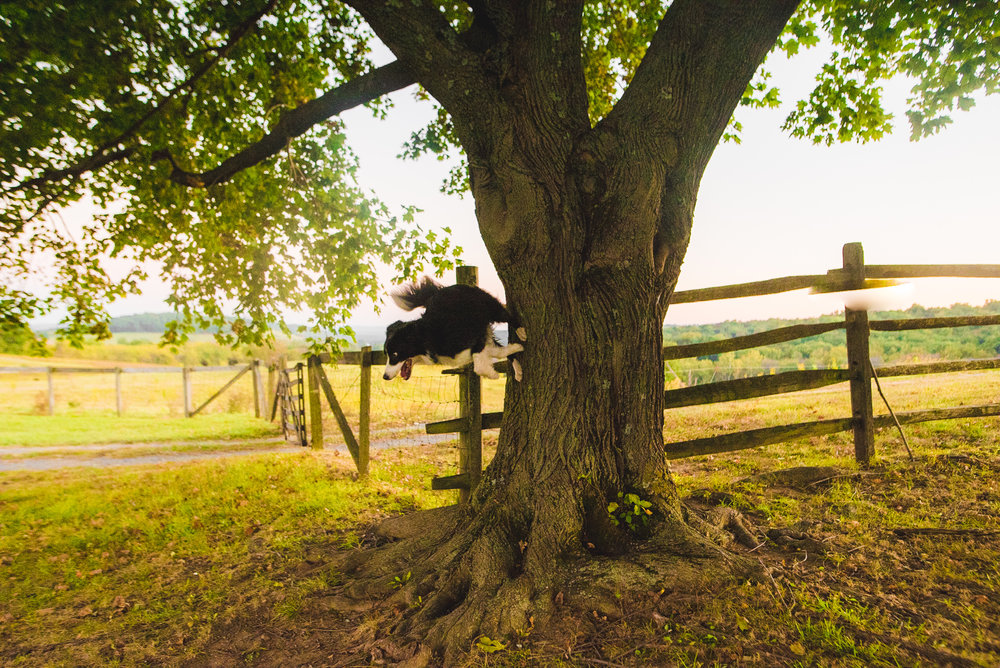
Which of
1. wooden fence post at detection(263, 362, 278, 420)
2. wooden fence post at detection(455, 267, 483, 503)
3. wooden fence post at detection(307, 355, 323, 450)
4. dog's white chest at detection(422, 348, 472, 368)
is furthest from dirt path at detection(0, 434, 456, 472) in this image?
dog's white chest at detection(422, 348, 472, 368)

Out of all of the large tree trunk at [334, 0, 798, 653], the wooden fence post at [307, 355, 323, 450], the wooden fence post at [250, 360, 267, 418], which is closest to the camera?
the large tree trunk at [334, 0, 798, 653]

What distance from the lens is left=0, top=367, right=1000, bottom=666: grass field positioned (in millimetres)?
2498

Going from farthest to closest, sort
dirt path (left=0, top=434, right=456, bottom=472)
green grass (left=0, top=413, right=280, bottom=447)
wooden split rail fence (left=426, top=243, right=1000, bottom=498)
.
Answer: green grass (left=0, top=413, right=280, bottom=447) → dirt path (left=0, top=434, right=456, bottom=472) → wooden split rail fence (left=426, top=243, right=1000, bottom=498)

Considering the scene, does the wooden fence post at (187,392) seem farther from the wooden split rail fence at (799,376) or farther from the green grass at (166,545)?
the wooden split rail fence at (799,376)

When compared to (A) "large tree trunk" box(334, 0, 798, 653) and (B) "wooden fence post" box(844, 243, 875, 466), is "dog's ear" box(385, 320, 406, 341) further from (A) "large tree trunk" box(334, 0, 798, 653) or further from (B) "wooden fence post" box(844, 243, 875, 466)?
(B) "wooden fence post" box(844, 243, 875, 466)

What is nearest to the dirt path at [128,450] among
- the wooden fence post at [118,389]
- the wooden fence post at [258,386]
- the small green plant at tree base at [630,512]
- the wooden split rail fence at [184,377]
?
the wooden fence post at [258,386]

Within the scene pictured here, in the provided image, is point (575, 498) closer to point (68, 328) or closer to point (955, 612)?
point (955, 612)

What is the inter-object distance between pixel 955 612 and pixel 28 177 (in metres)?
7.61

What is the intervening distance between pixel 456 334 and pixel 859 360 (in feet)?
13.6

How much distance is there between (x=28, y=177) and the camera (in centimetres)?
451

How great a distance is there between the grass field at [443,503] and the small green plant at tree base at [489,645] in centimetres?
3

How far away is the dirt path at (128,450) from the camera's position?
868 cm

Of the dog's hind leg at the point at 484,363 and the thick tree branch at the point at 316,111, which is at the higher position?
the thick tree branch at the point at 316,111

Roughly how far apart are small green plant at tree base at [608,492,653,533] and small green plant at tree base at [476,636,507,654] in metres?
1.02
